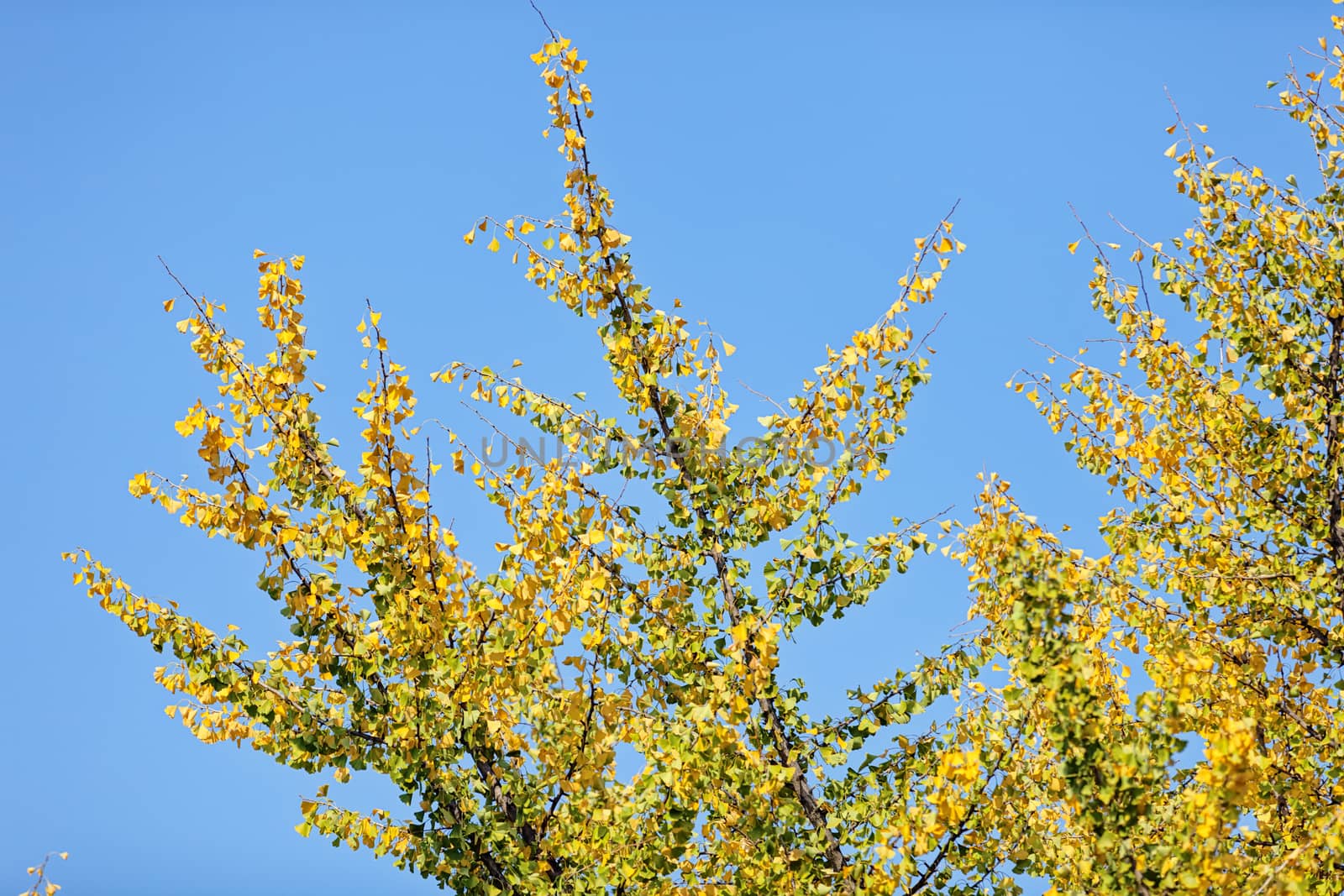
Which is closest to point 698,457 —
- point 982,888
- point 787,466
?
point 787,466

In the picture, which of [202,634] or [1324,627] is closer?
[202,634]

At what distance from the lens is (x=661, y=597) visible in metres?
5.75

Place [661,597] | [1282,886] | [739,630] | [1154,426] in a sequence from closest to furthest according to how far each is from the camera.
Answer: [1282,886] < [739,630] < [661,597] < [1154,426]

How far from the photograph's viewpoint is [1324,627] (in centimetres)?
669

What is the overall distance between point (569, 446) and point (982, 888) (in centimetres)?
320

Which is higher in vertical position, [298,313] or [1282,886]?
[298,313]

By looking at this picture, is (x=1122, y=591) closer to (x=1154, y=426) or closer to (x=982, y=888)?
(x=1154, y=426)

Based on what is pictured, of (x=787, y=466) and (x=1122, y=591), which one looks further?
(x=1122, y=591)

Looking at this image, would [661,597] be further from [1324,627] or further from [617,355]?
[1324,627]

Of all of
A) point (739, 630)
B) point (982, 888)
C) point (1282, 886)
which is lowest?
point (1282, 886)

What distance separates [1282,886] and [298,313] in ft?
15.8

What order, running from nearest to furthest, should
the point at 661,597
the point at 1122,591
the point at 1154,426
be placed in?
the point at 661,597 → the point at 1122,591 → the point at 1154,426

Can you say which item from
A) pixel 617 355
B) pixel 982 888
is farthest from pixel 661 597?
pixel 982 888

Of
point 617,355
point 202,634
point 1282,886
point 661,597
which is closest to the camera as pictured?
point 1282,886
